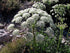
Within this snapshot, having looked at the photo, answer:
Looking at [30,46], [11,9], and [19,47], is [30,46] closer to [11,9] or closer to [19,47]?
[19,47]

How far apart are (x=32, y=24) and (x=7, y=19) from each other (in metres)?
4.36

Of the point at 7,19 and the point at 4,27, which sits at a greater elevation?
the point at 7,19

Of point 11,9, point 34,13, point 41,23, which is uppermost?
point 11,9

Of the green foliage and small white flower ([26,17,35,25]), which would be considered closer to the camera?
small white flower ([26,17,35,25])

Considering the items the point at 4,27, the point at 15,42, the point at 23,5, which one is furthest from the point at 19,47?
the point at 23,5

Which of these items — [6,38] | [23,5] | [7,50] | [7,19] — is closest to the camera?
[7,50]

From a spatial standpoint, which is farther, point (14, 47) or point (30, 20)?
point (14, 47)

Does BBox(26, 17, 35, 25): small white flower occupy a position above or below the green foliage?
above

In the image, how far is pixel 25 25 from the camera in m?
2.43

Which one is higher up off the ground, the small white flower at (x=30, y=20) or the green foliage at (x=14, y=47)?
the small white flower at (x=30, y=20)

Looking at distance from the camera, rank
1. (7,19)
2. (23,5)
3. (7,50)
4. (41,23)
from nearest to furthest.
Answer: (41,23)
(7,50)
(7,19)
(23,5)

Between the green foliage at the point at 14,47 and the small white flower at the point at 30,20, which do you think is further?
the green foliage at the point at 14,47

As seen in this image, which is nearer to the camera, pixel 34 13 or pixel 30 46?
pixel 34 13

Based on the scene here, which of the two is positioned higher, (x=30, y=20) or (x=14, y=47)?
(x=30, y=20)
